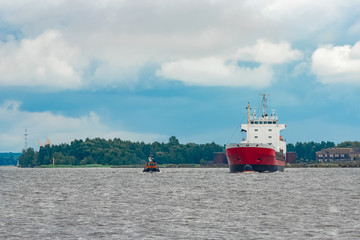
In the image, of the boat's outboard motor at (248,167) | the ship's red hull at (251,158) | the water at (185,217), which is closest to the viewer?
the water at (185,217)

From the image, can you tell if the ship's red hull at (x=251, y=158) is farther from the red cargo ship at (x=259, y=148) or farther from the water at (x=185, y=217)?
the water at (x=185, y=217)

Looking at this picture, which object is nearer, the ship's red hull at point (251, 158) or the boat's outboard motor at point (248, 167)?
the ship's red hull at point (251, 158)

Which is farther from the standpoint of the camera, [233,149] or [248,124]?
[248,124]

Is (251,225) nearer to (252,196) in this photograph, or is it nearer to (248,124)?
(252,196)

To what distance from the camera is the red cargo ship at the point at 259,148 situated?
364 feet

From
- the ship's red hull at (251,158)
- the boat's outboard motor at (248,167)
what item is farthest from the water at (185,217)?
the boat's outboard motor at (248,167)

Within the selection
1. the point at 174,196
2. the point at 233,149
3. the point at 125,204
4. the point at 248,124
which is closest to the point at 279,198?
the point at 174,196

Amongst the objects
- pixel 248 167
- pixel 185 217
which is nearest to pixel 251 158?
pixel 248 167

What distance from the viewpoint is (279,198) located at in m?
56.6

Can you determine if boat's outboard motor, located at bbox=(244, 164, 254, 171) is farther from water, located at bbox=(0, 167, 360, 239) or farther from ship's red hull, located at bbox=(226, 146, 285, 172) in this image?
water, located at bbox=(0, 167, 360, 239)

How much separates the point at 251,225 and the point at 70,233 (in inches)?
457

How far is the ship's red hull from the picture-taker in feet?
363

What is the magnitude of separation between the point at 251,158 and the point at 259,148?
269cm

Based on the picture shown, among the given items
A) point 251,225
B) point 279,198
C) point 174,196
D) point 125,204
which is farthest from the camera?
point 174,196
